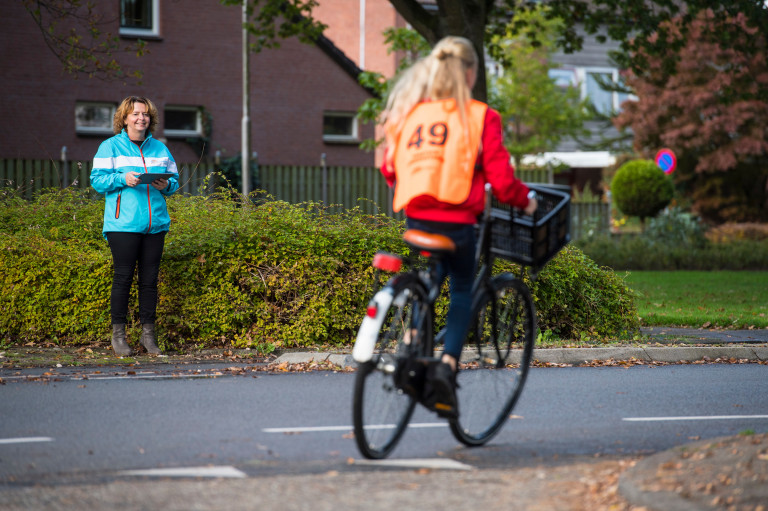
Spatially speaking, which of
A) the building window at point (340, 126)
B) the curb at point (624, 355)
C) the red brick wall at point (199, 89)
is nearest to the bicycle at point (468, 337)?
the curb at point (624, 355)

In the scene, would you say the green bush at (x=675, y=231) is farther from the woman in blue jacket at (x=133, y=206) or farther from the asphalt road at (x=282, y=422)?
the woman in blue jacket at (x=133, y=206)

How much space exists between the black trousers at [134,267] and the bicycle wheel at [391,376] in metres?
4.12

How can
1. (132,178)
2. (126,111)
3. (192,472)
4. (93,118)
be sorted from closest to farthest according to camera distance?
(192,472) → (132,178) → (126,111) → (93,118)

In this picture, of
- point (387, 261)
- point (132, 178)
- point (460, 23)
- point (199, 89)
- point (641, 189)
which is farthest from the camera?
point (199, 89)

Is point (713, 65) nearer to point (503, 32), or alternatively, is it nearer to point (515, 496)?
point (503, 32)

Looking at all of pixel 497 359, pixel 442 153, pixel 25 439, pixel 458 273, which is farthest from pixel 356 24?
pixel 442 153

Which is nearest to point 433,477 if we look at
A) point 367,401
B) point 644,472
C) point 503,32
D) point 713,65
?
point 367,401

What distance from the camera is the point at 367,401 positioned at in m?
5.07

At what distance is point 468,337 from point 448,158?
41.7 inches

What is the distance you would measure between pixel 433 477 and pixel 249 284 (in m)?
5.02

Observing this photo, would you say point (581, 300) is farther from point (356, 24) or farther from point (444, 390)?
point (356, 24)

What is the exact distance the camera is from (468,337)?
5797 millimetres

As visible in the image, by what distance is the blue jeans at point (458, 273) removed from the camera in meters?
5.35

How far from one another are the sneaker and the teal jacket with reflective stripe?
4360 mm
